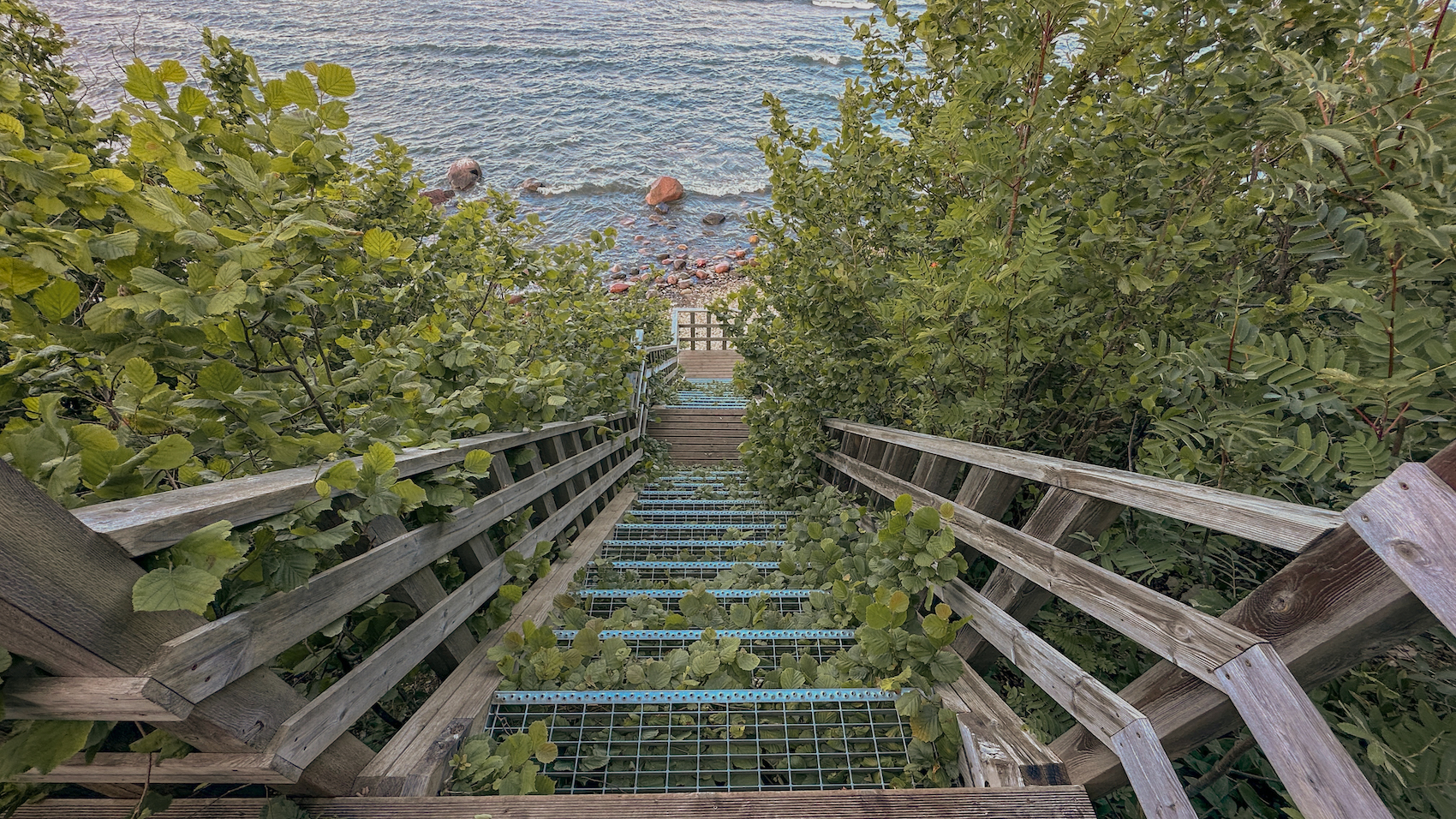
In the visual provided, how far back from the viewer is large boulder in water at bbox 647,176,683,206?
25234 millimetres

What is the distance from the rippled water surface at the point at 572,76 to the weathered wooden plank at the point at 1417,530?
24618mm

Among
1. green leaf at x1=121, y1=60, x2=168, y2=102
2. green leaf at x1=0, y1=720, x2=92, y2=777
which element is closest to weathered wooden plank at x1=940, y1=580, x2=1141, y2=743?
green leaf at x1=0, y1=720, x2=92, y2=777

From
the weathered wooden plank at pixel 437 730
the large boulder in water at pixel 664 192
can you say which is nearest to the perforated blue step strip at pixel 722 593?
the weathered wooden plank at pixel 437 730

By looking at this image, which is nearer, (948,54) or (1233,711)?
(1233,711)

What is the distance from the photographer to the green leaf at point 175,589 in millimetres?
707

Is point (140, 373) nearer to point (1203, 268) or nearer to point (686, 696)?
point (686, 696)

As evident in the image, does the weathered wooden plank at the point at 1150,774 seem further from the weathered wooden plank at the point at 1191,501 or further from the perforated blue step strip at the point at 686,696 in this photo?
the perforated blue step strip at the point at 686,696

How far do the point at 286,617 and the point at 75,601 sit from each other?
1.08ft

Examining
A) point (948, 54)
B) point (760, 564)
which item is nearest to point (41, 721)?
point (760, 564)

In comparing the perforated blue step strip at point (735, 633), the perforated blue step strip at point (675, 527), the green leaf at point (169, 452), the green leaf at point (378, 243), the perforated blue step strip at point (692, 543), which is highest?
the green leaf at point (378, 243)

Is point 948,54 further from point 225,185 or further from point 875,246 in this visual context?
point 225,185

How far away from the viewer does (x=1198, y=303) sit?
1476mm

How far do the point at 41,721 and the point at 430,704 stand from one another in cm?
79

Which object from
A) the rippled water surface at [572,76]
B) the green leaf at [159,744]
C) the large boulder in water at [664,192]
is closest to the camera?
the green leaf at [159,744]
